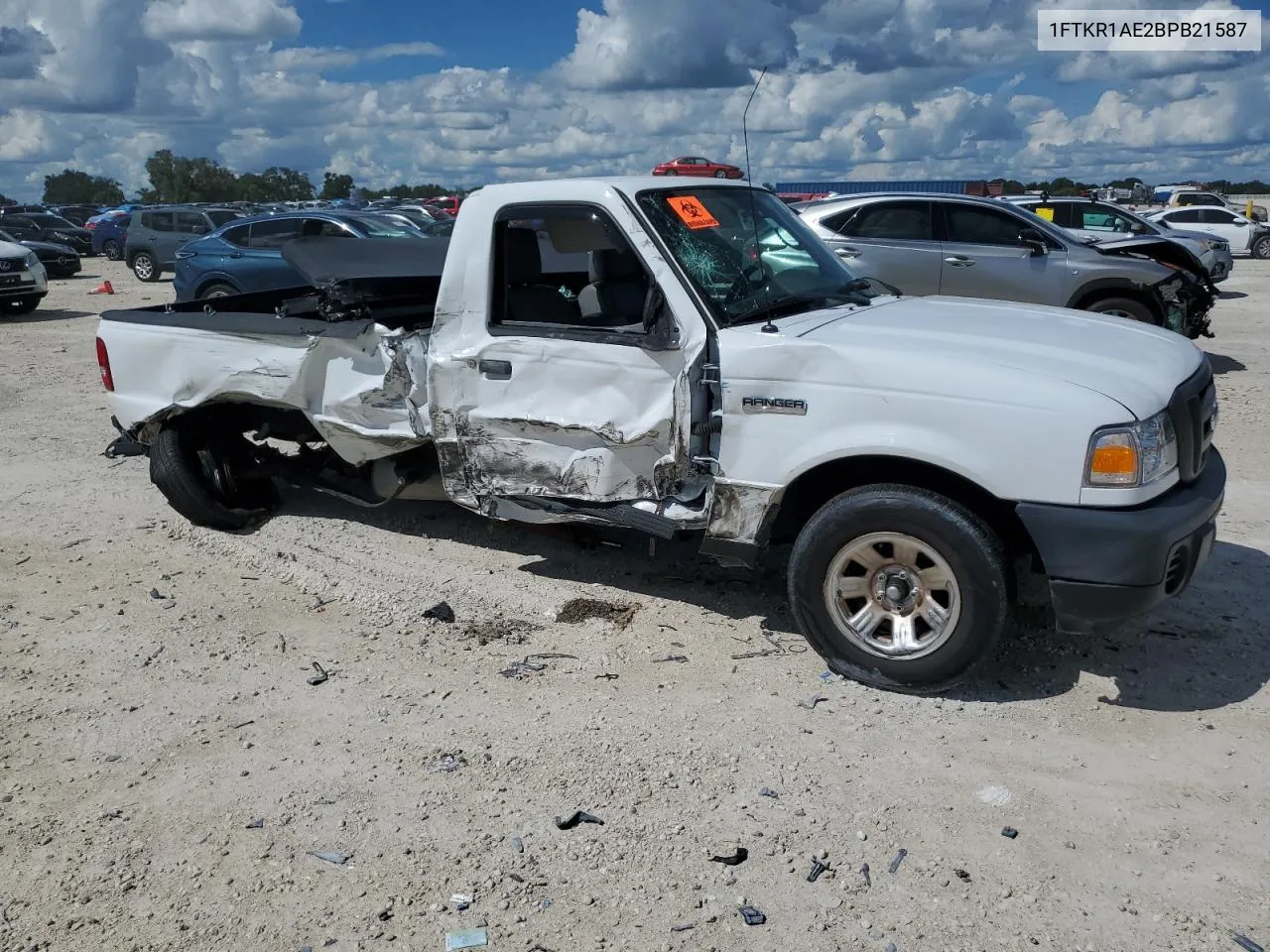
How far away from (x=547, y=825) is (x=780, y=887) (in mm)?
770

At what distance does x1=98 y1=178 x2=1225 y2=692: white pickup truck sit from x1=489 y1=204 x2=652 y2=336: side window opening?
0.04 ft

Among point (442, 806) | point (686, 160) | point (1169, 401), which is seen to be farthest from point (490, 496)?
point (686, 160)

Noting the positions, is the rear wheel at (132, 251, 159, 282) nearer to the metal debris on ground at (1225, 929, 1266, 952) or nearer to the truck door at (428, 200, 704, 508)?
the truck door at (428, 200, 704, 508)

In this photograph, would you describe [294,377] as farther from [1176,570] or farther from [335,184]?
[335,184]

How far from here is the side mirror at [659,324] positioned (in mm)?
4523

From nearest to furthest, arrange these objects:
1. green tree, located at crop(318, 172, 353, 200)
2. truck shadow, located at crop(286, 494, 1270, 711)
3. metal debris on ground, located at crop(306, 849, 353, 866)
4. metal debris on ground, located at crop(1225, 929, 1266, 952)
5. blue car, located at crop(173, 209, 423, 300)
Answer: metal debris on ground, located at crop(1225, 929, 1266, 952) → metal debris on ground, located at crop(306, 849, 353, 866) → truck shadow, located at crop(286, 494, 1270, 711) → blue car, located at crop(173, 209, 423, 300) → green tree, located at crop(318, 172, 353, 200)

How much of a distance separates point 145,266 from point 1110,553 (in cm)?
2514

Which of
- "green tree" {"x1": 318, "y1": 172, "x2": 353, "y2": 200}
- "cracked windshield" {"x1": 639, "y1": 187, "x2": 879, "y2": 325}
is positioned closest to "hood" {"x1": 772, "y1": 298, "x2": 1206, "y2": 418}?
"cracked windshield" {"x1": 639, "y1": 187, "x2": 879, "y2": 325}

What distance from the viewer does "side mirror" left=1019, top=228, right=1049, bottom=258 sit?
37.6 feet

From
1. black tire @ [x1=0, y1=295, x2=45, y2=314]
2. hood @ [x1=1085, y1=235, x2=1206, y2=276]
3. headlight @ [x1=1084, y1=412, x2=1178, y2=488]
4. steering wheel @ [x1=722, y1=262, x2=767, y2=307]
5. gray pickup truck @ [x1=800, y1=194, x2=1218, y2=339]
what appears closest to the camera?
headlight @ [x1=1084, y1=412, x2=1178, y2=488]

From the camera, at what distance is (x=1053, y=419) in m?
3.82

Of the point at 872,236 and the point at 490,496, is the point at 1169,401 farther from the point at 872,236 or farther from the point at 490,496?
the point at 872,236

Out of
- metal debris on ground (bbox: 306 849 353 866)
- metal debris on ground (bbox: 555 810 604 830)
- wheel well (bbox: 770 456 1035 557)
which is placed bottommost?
metal debris on ground (bbox: 306 849 353 866)

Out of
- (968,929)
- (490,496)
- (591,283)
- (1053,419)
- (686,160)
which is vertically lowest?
(968,929)
